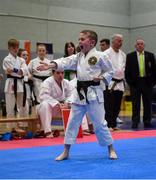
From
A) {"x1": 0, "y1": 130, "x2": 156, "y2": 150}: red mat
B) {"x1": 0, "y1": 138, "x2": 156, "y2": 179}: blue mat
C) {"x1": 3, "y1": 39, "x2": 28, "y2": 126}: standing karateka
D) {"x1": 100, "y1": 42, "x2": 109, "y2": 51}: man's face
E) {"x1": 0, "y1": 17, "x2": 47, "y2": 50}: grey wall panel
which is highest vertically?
{"x1": 0, "y1": 17, "x2": 47, "y2": 50}: grey wall panel

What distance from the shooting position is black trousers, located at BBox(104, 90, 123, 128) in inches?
332

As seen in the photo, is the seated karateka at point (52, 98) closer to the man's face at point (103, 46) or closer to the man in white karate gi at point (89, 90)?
the man's face at point (103, 46)

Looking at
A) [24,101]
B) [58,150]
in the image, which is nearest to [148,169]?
[58,150]

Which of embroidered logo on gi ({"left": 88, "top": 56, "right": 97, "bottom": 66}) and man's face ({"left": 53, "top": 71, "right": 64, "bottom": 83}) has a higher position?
embroidered logo on gi ({"left": 88, "top": 56, "right": 97, "bottom": 66})

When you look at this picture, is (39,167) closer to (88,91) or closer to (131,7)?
(88,91)

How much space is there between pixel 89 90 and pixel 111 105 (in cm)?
346

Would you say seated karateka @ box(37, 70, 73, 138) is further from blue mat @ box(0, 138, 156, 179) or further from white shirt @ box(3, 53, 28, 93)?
blue mat @ box(0, 138, 156, 179)

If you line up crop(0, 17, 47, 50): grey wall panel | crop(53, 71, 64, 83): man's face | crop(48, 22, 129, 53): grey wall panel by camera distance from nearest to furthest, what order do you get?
crop(53, 71, 64, 83): man's face < crop(0, 17, 47, 50): grey wall panel < crop(48, 22, 129, 53): grey wall panel

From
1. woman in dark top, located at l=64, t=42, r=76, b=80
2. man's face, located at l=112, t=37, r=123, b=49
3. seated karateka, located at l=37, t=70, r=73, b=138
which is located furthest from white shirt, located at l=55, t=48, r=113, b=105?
man's face, located at l=112, t=37, r=123, b=49

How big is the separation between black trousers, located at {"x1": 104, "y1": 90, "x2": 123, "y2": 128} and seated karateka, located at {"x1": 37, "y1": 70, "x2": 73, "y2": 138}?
1028 millimetres

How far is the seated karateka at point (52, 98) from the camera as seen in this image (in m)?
7.34

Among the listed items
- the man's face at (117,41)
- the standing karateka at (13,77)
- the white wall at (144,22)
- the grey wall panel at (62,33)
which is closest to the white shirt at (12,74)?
the standing karateka at (13,77)

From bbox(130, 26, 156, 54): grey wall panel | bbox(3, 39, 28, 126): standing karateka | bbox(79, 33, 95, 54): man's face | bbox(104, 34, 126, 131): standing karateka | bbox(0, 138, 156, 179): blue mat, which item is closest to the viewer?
bbox(0, 138, 156, 179): blue mat

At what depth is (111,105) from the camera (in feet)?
27.7
